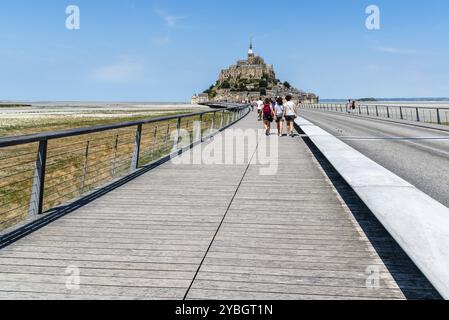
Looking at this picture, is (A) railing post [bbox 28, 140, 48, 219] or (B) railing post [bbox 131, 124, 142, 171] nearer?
(A) railing post [bbox 28, 140, 48, 219]

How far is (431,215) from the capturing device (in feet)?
15.0

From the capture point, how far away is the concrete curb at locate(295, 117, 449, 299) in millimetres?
3273

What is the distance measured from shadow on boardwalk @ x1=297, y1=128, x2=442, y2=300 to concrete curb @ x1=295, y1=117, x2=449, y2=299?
192mm

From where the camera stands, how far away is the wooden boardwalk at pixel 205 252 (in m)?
3.35

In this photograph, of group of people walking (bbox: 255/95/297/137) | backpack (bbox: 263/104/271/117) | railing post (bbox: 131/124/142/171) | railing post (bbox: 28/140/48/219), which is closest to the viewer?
railing post (bbox: 28/140/48/219)

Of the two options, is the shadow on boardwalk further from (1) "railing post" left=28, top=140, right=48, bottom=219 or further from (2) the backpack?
(2) the backpack

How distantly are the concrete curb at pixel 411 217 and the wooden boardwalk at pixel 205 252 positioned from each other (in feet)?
0.71

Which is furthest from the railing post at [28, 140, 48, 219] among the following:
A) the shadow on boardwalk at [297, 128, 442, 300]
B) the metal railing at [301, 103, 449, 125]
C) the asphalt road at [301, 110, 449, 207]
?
the metal railing at [301, 103, 449, 125]

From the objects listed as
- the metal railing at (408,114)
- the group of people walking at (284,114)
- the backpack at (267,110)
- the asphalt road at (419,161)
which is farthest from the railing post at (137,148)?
the metal railing at (408,114)

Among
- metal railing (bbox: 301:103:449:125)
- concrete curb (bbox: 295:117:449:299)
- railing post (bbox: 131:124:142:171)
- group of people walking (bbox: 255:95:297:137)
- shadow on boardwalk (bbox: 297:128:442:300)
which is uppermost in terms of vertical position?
metal railing (bbox: 301:103:449:125)

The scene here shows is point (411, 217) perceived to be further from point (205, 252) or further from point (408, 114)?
point (408, 114)

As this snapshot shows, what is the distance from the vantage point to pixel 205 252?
13.8 ft

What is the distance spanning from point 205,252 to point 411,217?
2149 mm
